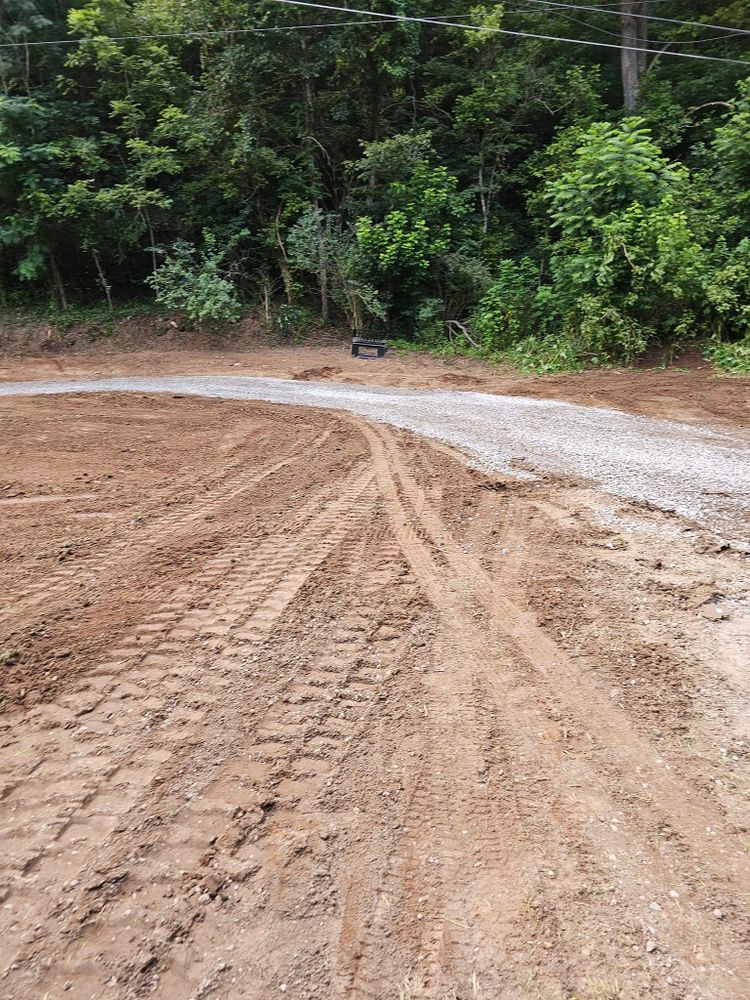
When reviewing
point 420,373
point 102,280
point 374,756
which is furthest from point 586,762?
point 102,280

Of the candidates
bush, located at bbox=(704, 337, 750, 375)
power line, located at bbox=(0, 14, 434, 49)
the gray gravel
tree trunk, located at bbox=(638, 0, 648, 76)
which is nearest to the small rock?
the gray gravel

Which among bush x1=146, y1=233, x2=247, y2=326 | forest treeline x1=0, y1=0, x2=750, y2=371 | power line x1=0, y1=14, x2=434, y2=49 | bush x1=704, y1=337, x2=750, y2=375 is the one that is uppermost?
power line x1=0, y1=14, x2=434, y2=49

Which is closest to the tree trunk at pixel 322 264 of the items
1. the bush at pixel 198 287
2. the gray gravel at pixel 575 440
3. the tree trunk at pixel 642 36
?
the bush at pixel 198 287

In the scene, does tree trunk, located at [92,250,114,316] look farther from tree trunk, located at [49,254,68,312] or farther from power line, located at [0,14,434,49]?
power line, located at [0,14,434,49]

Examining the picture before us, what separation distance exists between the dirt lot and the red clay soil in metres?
4.37

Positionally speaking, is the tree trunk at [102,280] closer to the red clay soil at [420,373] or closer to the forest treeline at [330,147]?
the forest treeline at [330,147]

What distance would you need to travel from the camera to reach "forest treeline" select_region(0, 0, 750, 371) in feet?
46.8

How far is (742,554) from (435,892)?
323 centimetres

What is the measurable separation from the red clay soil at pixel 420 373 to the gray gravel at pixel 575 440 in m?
0.59

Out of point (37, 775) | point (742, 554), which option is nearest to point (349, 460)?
point (742, 554)

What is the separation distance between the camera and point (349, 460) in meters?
6.27

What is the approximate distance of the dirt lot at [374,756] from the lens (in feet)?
5.83

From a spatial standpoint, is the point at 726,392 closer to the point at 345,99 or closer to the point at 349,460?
the point at 349,460

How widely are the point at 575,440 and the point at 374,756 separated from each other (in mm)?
5240
